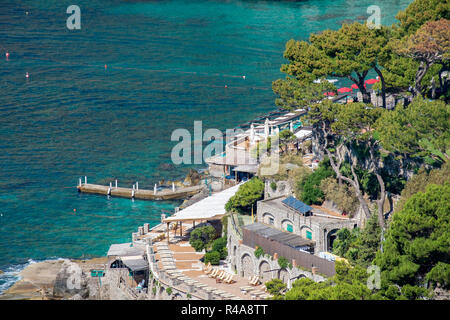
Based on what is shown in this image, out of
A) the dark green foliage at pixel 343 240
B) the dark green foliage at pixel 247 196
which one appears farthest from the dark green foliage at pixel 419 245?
A: the dark green foliage at pixel 247 196

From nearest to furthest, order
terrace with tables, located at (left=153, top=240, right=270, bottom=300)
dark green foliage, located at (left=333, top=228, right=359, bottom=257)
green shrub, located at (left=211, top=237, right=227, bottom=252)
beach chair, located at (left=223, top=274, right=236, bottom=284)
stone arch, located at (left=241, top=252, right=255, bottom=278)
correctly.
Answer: terrace with tables, located at (left=153, top=240, right=270, bottom=300) → dark green foliage, located at (left=333, top=228, right=359, bottom=257) → beach chair, located at (left=223, top=274, right=236, bottom=284) → stone arch, located at (left=241, top=252, right=255, bottom=278) → green shrub, located at (left=211, top=237, right=227, bottom=252)

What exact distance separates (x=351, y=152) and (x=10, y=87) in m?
85.6

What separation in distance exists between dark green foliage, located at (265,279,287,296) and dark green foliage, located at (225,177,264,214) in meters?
14.9

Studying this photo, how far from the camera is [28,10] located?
181m

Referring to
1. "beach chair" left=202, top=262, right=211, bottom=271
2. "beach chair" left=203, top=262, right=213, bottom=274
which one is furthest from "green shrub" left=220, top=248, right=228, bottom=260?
"beach chair" left=203, top=262, right=213, bottom=274

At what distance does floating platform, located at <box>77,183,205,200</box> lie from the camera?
→ 291ft

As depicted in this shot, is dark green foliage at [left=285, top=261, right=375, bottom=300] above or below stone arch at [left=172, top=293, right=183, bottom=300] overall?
above

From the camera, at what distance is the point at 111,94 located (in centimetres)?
13075

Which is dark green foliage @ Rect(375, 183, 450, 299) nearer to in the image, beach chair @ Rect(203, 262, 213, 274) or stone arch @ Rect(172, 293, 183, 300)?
stone arch @ Rect(172, 293, 183, 300)

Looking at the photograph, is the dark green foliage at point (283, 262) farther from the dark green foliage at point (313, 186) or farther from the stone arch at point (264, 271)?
the dark green foliage at point (313, 186)

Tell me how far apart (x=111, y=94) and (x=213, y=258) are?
7449cm

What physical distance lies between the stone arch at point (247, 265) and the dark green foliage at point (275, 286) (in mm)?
5559

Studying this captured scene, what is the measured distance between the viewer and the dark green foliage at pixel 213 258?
6247 centimetres

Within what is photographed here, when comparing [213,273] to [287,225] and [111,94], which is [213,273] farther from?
[111,94]
